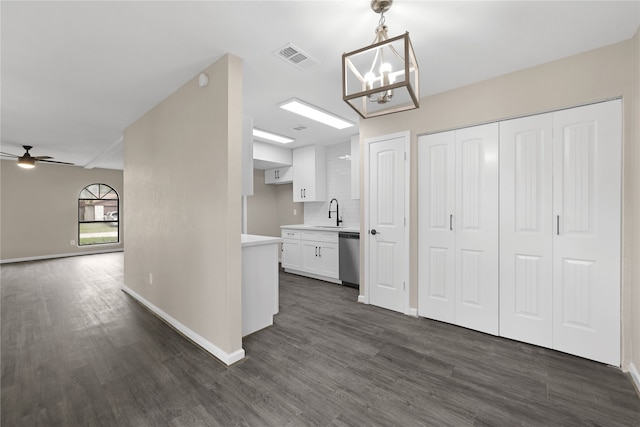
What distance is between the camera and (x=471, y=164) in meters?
2.92

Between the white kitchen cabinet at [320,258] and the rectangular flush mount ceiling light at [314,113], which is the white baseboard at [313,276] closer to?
the white kitchen cabinet at [320,258]

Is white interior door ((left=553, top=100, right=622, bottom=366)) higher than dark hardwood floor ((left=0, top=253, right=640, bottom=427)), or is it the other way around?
white interior door ((left=553, top=100, right=622, bottom=366))

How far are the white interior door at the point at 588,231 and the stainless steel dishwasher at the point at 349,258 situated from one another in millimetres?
2503

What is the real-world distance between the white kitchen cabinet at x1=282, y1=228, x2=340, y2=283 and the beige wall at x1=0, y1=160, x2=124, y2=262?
21.6ft

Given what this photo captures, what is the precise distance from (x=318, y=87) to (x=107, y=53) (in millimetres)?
1878

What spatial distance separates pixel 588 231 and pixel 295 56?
287cm

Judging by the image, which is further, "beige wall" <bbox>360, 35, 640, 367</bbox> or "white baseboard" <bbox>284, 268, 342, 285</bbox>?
"white baseboard" <bbox>284, 268, 342, 285</bbox>

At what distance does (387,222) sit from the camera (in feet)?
11.6

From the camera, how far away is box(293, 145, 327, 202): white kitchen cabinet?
5.62m

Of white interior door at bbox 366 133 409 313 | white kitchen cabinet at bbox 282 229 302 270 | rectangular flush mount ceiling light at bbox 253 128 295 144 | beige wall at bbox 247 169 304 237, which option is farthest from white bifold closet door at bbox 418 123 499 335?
beige wall at bbox 247 169 304 237

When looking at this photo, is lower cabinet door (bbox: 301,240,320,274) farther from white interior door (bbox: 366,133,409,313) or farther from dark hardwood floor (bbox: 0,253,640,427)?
dark hardwood floor (bbox: 0,253,640,427)

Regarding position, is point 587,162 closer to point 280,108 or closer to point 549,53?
point 549,53

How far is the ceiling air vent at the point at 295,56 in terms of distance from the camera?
2254 mm

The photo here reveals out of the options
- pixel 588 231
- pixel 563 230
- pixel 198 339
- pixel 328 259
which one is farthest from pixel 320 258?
pixel 588 231
